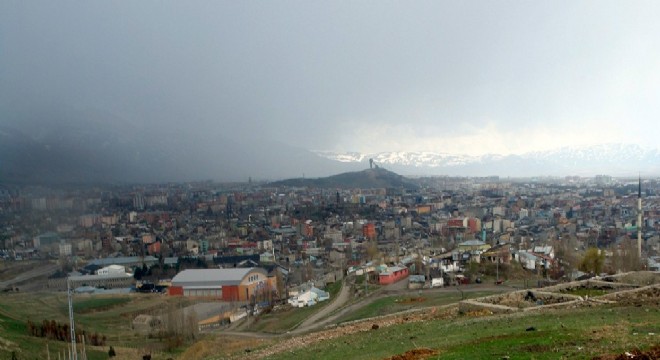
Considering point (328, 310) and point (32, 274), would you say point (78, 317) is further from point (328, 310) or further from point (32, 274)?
Result: point (32, 274)

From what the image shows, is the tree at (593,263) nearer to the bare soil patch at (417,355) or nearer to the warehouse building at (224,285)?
the warehouse building at (224,285)

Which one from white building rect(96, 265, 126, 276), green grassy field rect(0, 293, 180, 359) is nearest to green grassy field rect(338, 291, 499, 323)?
green grassy field rect(0, 293, 180, 359)

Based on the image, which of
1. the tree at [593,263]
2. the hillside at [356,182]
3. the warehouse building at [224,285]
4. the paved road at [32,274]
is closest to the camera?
the tree at [593,263]

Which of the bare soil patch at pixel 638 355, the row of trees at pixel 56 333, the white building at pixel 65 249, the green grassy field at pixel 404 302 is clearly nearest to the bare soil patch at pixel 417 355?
the bare soil patch at pixel 638 355

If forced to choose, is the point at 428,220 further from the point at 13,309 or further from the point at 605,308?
the point at 605,308

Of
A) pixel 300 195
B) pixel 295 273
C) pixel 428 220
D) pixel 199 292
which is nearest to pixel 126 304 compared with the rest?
pixel 199 292

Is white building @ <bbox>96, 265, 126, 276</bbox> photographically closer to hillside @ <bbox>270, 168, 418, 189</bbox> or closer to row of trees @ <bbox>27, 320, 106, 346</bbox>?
row of trees @ <bbox>27, 320, 106, 346</bbox>
